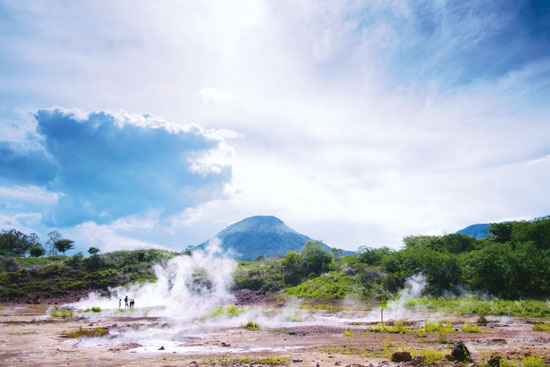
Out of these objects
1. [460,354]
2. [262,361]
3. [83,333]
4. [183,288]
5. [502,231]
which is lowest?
[183,288]

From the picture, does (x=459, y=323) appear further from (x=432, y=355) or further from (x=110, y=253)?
(x=110, y=253)

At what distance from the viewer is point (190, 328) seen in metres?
26.9

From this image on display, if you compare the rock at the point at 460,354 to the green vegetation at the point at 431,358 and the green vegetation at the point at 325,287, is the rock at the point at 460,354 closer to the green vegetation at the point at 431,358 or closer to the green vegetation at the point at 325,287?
the green vegetation at the point at 431,358

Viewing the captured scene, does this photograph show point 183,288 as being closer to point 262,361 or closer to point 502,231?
point 262,361

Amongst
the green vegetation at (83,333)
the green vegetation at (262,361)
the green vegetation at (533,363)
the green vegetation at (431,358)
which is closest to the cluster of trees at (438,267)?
the green vegetation at (533,363)

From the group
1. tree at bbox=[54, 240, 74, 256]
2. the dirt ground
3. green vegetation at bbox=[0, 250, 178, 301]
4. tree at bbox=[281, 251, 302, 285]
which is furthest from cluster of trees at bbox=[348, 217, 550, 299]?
tree at bbox=[54, 240, 74, 256]

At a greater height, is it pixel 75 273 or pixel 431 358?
pixel 75 273

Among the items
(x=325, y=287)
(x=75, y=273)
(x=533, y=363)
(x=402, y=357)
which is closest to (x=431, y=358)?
(x=402, y=357)

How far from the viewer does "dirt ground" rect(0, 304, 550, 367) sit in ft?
47.1

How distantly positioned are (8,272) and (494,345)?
2918 inches

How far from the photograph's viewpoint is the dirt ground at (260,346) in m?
14.4

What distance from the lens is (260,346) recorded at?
18.6 metres

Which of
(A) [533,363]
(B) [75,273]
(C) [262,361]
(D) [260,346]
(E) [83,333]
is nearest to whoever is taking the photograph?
(A) [533,363]

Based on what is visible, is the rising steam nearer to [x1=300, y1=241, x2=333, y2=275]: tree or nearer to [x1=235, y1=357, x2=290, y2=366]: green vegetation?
[x1=300, y1=241, x2=333, y2=275]: tree
